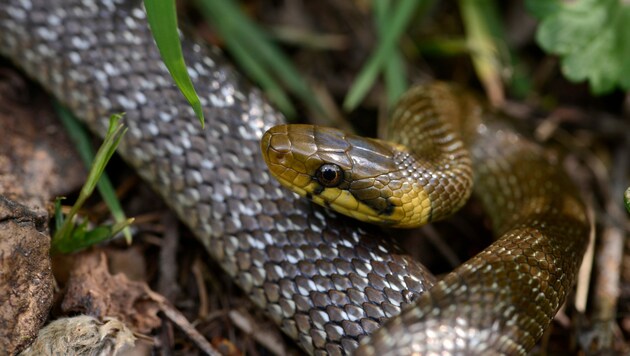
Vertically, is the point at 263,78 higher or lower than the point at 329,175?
lower

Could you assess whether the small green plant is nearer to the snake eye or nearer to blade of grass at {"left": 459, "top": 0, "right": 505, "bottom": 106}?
the snake eye

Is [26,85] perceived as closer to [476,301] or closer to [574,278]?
[476,301]

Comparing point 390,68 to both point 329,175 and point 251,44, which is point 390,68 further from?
point 329,175

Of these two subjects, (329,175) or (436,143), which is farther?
(436,143)

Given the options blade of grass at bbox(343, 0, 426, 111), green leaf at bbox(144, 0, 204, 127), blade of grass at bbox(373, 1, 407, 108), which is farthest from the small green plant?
blade of grass at bbox(373, 1, 407, 108)

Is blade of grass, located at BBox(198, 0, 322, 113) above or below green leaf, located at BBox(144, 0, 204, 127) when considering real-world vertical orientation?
below

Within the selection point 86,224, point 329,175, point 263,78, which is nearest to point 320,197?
point 329,175
